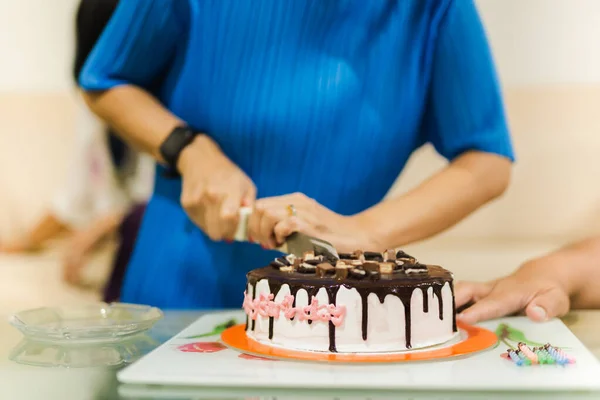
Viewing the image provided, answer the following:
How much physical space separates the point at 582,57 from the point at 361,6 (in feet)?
2.40

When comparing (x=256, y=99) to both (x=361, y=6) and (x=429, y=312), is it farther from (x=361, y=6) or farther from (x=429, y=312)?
Answer: (x=429, y=312)

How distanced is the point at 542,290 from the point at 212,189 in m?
0.42

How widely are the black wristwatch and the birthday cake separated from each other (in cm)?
32

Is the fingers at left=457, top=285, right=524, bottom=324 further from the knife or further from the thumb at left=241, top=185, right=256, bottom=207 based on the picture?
the thumb at left=241, top=185, right=256, bottom=207

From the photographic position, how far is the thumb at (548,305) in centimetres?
76

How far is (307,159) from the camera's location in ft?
3.19

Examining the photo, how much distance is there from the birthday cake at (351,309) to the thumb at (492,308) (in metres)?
0.08

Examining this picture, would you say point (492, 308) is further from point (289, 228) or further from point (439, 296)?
point (289, 228)

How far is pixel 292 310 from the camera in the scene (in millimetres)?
641

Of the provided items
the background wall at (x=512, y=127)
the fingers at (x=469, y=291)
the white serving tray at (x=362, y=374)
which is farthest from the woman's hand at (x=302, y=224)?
the background wall at (x=512, y=127)

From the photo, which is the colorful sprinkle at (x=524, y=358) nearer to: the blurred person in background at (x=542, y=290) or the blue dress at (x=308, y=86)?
the blurred person in background at (x=542, y=290)

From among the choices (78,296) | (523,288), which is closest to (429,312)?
(523,288)

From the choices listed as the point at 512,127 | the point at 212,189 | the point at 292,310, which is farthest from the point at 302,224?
the point at 512,127

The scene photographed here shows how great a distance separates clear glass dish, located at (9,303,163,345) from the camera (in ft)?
2.18
